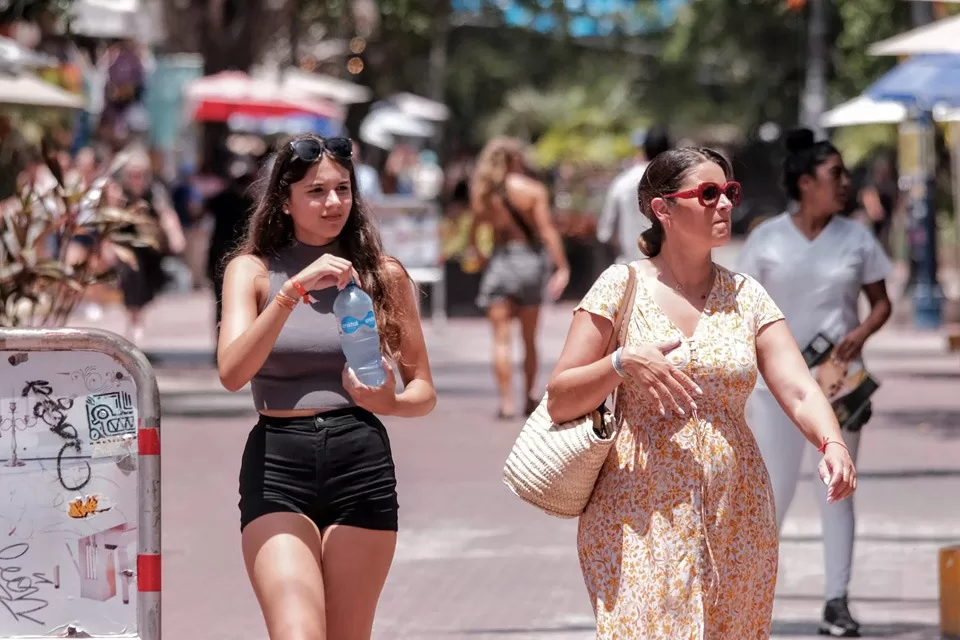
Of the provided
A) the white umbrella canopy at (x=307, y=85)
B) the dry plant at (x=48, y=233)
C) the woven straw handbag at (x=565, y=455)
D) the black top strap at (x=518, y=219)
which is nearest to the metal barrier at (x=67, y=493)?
the woven straw handbag at (x=565, y=455)

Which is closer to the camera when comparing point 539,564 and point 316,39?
point 539,564

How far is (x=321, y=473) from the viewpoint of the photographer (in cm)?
465

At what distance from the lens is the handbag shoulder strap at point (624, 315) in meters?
4.57

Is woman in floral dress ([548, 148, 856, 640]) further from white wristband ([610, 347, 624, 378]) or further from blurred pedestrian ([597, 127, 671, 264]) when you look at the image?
blurred pedestrian ([597, 127, 671, 264])

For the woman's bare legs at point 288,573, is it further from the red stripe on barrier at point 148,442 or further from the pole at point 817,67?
the pole at point 817,67

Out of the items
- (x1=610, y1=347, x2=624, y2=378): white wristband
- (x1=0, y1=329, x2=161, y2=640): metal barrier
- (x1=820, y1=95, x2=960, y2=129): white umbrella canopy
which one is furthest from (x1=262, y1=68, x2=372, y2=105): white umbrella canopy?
(x1=610, y1=347, x2=624, y2=378): white wristband

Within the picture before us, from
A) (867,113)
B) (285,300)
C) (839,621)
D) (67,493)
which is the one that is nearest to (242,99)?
(867,113)

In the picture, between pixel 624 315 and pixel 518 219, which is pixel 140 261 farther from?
pixel 624 315

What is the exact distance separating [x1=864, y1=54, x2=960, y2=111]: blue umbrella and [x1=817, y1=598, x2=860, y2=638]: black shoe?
5.78 meters

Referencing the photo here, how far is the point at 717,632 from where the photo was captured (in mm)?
4500

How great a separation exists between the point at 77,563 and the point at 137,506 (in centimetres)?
23

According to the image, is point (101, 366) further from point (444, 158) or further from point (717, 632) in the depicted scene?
point (444, 158)

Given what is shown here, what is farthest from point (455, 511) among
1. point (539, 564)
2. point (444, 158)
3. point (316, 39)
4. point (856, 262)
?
point (444, 158)

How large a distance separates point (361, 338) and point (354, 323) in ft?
0.13
